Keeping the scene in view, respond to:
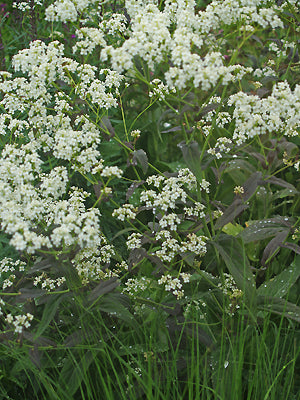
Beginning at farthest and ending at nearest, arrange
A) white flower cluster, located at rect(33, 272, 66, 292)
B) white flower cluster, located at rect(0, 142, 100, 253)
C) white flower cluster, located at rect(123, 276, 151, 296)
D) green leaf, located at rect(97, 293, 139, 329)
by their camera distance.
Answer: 1. white flower cluster, located at rect(123, 276, 151, 296)
2. white flower cluster, located at rect(33, 272, 66, 292)
3. green leaf, located at rect(97, 293, 139, 329)
4. white flower cluster, located at rect(0, 142, 100, 253)

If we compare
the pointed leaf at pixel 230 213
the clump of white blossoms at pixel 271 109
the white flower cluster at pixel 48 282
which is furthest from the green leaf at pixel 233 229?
the white flower cluster at pixel 48 282

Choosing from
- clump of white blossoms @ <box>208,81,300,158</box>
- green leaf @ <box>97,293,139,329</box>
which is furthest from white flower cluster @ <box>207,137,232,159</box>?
green leaf @ <box>97,293,139,329</box>

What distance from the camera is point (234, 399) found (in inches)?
97.7

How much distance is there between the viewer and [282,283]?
3119 mm

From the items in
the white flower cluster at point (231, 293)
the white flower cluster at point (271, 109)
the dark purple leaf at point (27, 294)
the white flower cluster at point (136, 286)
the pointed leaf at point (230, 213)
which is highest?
the white flower cluster at point (271, 109)

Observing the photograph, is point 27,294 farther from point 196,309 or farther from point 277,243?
point 277,243

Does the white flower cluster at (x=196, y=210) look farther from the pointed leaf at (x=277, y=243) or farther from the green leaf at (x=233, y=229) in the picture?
the green leaf at (x=233, y=229)

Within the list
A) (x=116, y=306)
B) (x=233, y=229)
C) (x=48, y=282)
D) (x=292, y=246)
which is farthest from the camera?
(x=233, y=229)

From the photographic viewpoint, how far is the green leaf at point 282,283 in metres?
3.04

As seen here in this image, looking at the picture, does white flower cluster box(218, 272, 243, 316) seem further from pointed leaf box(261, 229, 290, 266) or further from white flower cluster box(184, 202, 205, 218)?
white flower cluster box(184, 202, 205, 218)

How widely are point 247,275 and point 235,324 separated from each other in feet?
1.15

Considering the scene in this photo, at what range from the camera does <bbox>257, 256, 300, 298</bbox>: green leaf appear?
120 inches

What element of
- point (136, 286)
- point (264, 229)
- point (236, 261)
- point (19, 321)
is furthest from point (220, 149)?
point (19, 321)

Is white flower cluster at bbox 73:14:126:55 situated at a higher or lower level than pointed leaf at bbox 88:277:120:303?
higher
